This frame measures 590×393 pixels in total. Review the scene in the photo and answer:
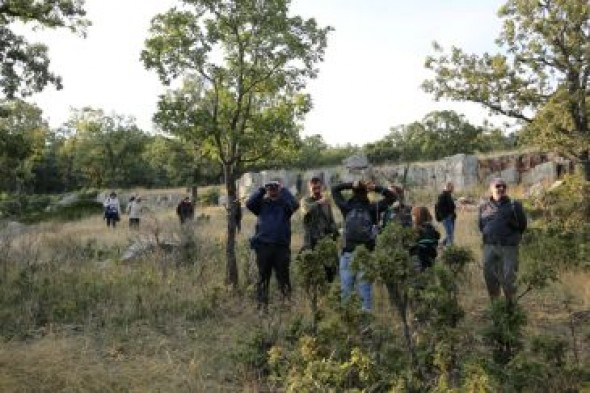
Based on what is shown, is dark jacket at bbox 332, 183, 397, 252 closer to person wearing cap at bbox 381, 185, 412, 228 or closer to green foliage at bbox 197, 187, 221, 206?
person wearing cap at bbox 381, 185, 412, 228

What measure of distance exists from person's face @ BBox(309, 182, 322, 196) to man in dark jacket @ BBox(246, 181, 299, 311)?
0.90 ft

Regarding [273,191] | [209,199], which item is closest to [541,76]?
[273,191]

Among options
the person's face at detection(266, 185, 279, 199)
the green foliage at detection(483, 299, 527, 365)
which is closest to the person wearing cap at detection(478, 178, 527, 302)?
the person's face at detection(266, 185, 279, 199)

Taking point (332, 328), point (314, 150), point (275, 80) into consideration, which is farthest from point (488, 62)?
point (314, 150)

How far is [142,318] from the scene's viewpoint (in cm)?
805

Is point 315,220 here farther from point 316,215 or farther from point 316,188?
point 316,188

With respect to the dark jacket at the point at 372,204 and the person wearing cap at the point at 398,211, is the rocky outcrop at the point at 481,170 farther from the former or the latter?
the dark jacket at the point at 372,204

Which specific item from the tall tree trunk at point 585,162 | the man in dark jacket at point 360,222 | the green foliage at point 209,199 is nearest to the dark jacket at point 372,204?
the man in dark jacket at point 360,222

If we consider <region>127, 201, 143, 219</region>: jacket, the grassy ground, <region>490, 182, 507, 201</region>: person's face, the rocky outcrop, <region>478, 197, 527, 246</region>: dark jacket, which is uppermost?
the rocky outcrop

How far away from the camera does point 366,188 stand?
7262 millimetres

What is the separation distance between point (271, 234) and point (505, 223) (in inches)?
110

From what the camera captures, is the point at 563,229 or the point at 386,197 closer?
the point at 386,197

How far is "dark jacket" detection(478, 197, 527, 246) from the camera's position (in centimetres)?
758

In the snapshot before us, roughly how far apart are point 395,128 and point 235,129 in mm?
68588
